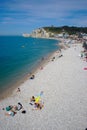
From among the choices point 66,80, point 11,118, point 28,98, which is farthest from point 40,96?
point 66,80

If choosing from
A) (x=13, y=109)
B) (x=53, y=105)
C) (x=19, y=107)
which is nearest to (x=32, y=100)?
(x=19, y=107)

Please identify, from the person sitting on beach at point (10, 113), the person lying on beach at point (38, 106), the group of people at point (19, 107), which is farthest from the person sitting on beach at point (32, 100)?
the person sitting on beach at point (10, 113)

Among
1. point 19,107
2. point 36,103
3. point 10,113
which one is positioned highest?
point 36,103

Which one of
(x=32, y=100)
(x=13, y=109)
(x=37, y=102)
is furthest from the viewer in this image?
(x=32, y=100)

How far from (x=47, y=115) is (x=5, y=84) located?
36.4 feet

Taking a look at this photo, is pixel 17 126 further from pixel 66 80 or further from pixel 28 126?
pixel 66 80

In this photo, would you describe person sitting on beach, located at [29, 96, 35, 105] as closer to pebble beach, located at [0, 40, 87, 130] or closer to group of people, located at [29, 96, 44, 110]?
group of people, located at [29, 96, 44, 110]

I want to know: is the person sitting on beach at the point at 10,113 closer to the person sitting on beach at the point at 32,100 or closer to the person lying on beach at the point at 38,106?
the person lying on beach at the point at 38,106

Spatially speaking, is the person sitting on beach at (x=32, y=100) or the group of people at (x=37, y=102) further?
the person sitting on beach at (x=32, y=100)

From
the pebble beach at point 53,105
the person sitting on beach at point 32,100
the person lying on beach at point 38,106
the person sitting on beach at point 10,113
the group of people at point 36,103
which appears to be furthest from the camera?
the person sitting on beach at point 32,100

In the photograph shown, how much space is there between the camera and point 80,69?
30016 millimetres

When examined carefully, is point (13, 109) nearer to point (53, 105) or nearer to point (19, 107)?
point (19, 107)

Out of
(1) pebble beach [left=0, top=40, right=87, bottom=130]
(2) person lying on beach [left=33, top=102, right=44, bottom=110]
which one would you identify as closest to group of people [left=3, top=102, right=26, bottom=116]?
(1) pebble beach [left=0, top=40, right=87, bottom=130]

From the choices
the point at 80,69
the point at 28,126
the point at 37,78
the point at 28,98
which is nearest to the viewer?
the point at 28,126
